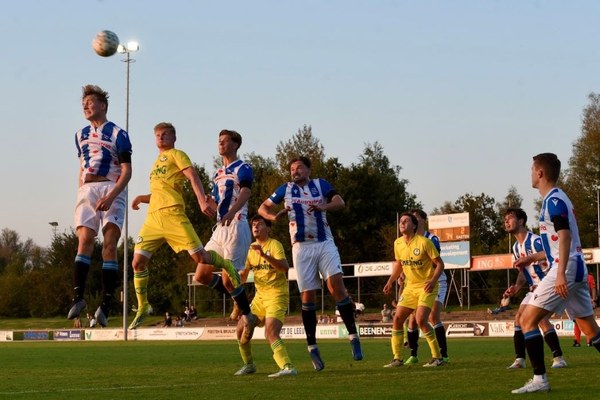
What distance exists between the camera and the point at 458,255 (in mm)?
57188

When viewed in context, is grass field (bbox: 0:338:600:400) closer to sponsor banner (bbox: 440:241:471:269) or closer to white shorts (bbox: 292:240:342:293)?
white shorts (bbox: 292:240:342:293)

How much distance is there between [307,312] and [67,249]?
73.1 m

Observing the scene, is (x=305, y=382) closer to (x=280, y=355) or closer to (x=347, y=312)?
(x=280, y=355)

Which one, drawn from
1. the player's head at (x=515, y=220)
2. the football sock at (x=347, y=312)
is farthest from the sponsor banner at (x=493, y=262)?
the football sock at (x=347, y=312)

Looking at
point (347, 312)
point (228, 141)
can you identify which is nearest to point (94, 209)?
point (228, 141)

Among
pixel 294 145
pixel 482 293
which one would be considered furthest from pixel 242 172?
pixel 294 145

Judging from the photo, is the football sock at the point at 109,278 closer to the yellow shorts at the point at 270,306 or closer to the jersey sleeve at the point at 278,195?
the yellow shorts at the point at 270,306

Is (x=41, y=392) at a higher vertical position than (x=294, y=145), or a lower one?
lower

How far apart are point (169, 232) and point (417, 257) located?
5099mm

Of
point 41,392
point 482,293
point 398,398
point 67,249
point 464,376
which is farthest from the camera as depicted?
point 67,249

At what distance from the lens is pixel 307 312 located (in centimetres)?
1567

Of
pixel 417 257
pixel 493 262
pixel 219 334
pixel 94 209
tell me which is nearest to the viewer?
pixel 94 209

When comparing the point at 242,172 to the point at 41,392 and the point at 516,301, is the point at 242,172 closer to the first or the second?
the point at 41,392

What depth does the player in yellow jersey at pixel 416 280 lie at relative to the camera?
1622cm
